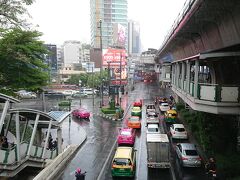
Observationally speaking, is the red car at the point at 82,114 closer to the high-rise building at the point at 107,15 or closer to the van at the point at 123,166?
the van at the point at 123,166

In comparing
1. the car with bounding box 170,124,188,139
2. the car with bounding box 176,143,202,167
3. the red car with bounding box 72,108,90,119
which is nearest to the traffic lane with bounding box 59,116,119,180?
the red car with bounding box 72,108,90,119

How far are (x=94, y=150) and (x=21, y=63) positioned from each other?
33.3ft

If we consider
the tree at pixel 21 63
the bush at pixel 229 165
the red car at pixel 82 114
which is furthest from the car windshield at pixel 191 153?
the red car at pixel 82 114

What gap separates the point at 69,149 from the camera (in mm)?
26172

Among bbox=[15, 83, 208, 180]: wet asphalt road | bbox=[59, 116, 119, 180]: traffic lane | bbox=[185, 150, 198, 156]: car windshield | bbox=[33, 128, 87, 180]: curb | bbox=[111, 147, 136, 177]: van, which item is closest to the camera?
bbox=[33, 128, 87, 180]: curb

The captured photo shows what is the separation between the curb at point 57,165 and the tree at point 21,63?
6.22m

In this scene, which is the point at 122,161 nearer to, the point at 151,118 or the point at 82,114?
the point at 151,118

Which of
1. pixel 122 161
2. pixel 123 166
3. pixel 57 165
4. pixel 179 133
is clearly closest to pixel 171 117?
pixel 179 133

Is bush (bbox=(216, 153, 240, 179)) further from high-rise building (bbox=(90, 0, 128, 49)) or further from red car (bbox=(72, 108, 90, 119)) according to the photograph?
high-rise building (bbox=(90, 0, 128, 49))

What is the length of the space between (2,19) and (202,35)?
13.9 meters

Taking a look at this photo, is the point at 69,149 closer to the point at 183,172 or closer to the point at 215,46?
the point at 183,172

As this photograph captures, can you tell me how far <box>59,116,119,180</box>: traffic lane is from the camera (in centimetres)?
2217

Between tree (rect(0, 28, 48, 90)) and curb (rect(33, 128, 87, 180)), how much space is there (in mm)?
6224

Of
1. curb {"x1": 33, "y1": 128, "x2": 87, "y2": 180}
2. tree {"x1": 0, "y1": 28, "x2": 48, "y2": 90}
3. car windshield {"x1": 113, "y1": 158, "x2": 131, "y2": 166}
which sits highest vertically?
tree {"x1": 0, "y1": 28, "x2": 48, "y2": 90}
